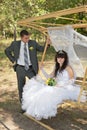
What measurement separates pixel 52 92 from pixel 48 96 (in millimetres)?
134

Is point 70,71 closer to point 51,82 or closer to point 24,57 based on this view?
point 51,82

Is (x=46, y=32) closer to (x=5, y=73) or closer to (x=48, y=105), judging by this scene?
(x=48, y=105)

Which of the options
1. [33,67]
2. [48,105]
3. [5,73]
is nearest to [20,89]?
[33,67]

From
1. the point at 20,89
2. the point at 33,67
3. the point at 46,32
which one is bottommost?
the point at 20,89

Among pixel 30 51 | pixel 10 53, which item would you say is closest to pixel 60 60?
pixel 30 51

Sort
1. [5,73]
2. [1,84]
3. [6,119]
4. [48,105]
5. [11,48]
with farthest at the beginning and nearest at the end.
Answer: [5,73] < [1,84] < [11,48] < [6,119] < [48,105]

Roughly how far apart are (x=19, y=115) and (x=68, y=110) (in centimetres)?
116

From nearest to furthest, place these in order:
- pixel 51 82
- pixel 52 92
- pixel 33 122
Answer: pixel 52 92, pixel 51 82, pixel 33 122

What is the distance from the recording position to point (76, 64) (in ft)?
23.4

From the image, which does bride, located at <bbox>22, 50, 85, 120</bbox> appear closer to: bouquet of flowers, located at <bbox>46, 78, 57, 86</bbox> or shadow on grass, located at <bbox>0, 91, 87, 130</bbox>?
bouquet of flowers, located at <bbox>46, 78, 57, 86</bbox>

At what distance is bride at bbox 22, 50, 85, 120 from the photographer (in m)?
6.44

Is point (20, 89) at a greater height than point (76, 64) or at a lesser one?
lesser

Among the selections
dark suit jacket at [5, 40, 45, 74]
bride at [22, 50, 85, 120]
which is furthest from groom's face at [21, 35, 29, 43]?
bride at [22, 50, 85, 120]

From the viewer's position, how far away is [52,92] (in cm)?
664
